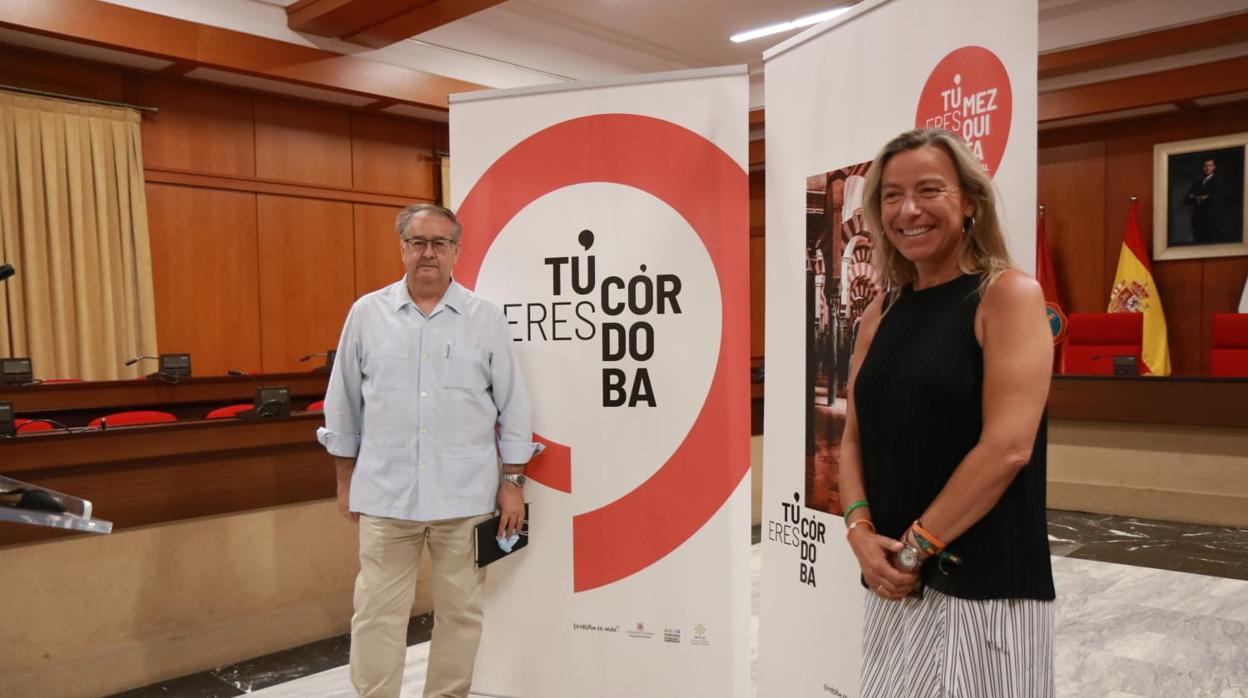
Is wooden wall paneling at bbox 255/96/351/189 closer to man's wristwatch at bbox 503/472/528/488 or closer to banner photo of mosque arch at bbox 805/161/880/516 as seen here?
man's wristwatch at bbox 503/472/528/488

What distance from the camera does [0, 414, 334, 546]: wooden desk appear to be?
273 cm

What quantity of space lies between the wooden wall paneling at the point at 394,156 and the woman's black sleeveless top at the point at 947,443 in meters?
6.68

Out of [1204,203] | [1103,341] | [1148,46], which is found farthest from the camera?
[1204,203]

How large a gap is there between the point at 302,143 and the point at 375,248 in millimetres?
1058

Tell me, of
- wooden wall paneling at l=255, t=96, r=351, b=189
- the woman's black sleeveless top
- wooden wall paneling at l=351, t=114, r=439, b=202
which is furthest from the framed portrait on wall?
the woman's black sleeveless top

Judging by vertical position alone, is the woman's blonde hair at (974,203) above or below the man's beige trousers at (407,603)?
above

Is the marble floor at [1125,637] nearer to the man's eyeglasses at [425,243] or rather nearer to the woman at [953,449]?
the man's eyeglasses at [425,243]

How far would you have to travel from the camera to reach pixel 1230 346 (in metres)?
6.05

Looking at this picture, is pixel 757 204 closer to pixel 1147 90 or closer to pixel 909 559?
pixel 1147 90

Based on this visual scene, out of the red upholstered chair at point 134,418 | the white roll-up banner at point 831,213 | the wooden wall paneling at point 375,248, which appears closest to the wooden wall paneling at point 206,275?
the wooden wall paneling at point 375,248

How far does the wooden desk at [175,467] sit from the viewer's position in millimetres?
2732

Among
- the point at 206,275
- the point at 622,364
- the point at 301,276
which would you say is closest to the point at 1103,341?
the point at 622,364

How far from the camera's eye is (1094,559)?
4547 millimetres

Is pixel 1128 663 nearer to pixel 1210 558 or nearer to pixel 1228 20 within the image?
pixel 1210 558
